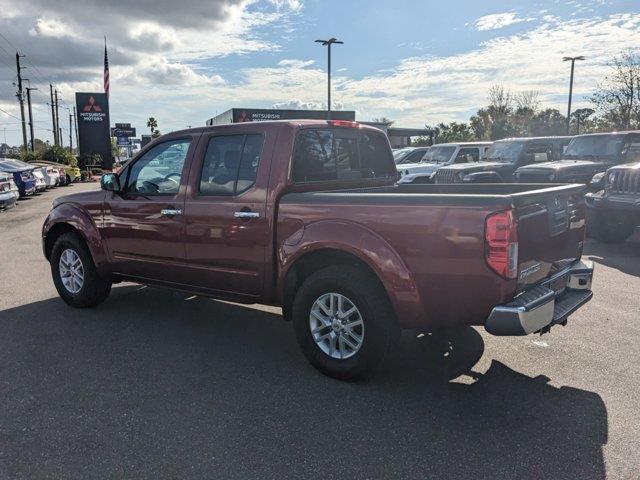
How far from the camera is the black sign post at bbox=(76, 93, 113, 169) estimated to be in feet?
139

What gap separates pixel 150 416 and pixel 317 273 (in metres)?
1.50

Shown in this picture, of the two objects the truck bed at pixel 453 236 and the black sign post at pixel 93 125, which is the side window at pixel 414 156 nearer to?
the truck bed at pixel 453 236

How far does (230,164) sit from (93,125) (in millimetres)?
43070

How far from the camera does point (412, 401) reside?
3691 mm

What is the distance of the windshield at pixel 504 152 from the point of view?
45.5ft

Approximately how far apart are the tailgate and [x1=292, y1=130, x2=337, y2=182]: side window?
1.77 m

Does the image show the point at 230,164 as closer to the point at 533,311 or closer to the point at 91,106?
the point at 533,311

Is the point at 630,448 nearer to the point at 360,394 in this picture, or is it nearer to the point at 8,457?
the point at 360,394

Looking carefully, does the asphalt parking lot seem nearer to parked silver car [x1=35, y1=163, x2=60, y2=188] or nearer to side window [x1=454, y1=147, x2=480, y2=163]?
side window [x1=454, y1=147, x2=480, y2=163]

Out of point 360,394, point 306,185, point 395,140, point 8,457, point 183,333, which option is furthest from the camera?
point 395,140

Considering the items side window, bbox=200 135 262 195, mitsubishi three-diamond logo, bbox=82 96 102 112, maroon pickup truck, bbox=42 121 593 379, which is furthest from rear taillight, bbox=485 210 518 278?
mitsubishi three-diamond logo, bbox=82 96 102 112

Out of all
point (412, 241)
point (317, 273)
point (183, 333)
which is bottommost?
point (183, 333)

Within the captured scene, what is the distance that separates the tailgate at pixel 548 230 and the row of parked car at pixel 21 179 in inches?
614

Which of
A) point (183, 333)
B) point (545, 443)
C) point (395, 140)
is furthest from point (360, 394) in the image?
point (395, 140)
